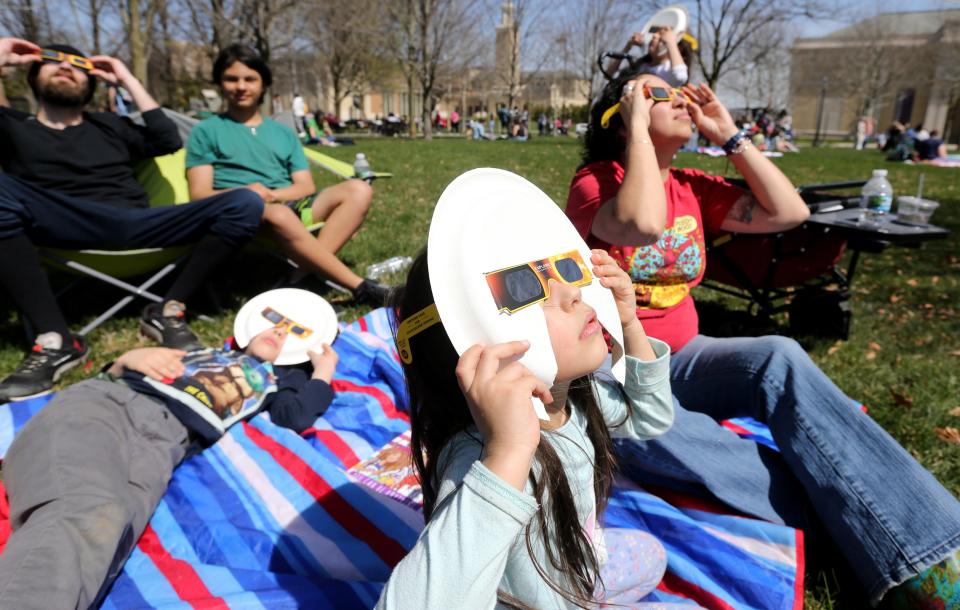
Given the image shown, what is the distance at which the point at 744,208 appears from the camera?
110 inches

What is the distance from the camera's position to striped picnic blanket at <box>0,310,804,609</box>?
196 cm

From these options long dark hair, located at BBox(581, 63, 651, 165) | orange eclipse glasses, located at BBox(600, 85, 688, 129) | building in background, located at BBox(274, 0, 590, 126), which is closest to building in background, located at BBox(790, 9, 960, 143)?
building in background, located at BBox(274, 0, 590, 126)

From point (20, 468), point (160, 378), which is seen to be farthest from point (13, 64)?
point (20, 468)

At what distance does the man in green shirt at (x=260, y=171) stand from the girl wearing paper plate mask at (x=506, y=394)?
319 centimetres

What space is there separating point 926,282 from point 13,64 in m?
7.64

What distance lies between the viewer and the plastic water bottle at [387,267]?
17.1 ft

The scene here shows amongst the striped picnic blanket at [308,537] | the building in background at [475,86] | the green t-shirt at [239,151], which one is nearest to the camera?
the striped picnic blanket at [308,537]

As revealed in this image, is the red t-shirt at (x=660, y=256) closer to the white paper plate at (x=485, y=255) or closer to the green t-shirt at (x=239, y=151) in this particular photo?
the white paper plate at (x=485, y=255)

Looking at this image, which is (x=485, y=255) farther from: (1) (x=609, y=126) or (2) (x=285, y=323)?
(2) (x=285, y=323)

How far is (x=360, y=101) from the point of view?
5953 centimetres

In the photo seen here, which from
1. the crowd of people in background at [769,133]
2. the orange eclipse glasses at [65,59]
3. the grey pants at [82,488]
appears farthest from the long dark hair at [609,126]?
the crowd of people in background at [769,133]

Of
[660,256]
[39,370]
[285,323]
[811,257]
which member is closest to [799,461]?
[660,256]

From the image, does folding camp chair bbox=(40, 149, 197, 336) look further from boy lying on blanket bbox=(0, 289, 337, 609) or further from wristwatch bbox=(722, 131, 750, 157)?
wristwatch bbox=(722, 131, 750, 157)

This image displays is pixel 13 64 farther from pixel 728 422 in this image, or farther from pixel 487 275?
pixel 728 422
